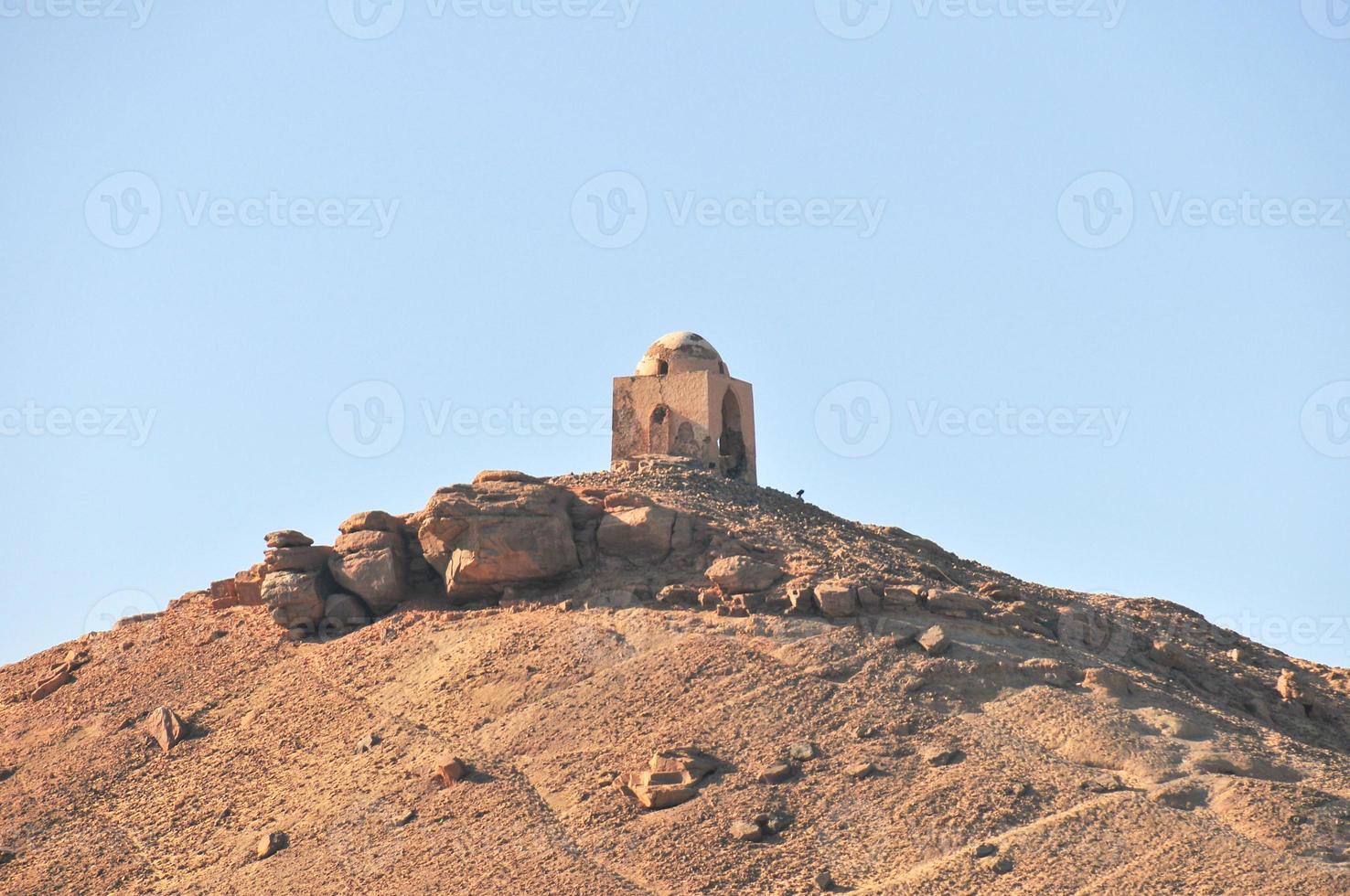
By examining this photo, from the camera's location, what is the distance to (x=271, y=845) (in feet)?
66.8

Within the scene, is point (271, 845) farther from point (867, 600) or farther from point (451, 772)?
point (867, 600)

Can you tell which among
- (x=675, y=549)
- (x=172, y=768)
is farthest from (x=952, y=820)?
(x=172, y=768)

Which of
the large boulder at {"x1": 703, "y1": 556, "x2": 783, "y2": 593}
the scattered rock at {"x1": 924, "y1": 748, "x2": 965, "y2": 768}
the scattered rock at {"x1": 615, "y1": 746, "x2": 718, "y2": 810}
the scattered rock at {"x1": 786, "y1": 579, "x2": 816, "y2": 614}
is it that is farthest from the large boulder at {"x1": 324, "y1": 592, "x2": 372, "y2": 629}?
the scattered rock at {"x1": 924, "y1": 748, "x2": 965, "y2": 768}

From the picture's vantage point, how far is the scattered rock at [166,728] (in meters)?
23.4

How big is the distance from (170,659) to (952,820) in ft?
40.9

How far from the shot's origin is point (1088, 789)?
1894 centimetres

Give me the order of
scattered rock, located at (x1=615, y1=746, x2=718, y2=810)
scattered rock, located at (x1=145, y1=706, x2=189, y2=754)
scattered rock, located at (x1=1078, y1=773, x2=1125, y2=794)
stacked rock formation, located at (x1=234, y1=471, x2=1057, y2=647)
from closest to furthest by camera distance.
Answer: scattered rock, located at (x1=1078, y1=773, x2=1125, y2=794) → scattered rock, located at (x1=615, y1=746, x2=718, y2=810) → stacked rock formation, located at (x1=234, y1=471, x2=1057, y2=647) → scattered rock, located at (x1=145, y1=706, x2=189, y2=754)

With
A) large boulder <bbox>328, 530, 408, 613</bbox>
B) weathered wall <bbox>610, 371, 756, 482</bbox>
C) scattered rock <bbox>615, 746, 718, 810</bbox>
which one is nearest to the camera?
scattered rock <bbox>615, 746, 718, 810</bbox>

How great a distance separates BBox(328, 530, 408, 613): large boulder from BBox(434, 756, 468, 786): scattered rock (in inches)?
188

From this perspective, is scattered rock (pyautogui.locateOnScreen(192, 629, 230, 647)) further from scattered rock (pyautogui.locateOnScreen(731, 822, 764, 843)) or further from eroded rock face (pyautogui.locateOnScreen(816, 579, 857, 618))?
scattered rock (pyautogui.locateOnScreen(731, 822, 764, 843))

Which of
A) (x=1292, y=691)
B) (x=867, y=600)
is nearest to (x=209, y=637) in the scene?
(x=867, y=600)

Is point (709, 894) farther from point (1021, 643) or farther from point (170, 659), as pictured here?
point (170, 659)

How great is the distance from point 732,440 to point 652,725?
9914 mm

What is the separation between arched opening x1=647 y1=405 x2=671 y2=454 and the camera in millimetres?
28938
